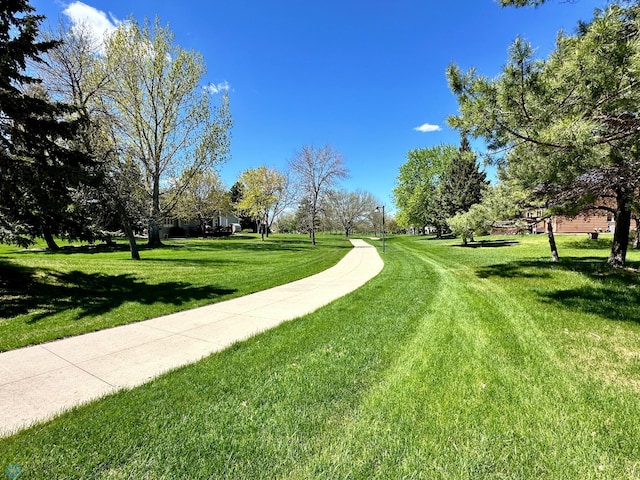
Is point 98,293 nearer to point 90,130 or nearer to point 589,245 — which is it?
point 90,130

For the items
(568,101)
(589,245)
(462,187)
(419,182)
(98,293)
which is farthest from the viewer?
(419,182)

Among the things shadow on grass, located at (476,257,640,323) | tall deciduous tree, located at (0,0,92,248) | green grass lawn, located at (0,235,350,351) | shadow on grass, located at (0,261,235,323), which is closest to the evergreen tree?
shadow on grass, located at (476,257,640,323)

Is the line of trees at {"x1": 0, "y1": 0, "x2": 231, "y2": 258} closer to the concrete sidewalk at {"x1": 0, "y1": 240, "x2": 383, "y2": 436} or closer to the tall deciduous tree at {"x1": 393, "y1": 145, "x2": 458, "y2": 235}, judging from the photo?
the concrete sidewalk at {"x1": 0, "y1": 240, "x2": 383, "y2": 436}

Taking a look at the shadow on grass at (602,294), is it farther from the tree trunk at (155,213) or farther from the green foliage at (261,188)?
the green foliage at (261,188)

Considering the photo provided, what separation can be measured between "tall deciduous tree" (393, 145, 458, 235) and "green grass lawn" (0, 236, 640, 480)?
3612cm

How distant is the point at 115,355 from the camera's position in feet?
12.6

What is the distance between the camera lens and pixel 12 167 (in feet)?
19.5

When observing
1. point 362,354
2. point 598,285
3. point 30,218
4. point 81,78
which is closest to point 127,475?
point 362,354

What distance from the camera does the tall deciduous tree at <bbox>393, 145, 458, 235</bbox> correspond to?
131ft

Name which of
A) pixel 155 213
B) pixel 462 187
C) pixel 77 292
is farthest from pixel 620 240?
pixel 462 187

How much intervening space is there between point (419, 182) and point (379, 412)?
44.4 meters

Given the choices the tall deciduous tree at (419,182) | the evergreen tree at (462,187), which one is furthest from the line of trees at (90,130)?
the tall deciduous tree at (419,182)

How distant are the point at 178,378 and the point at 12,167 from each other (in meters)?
6.13

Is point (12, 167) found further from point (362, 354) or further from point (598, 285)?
point (598, 285)
